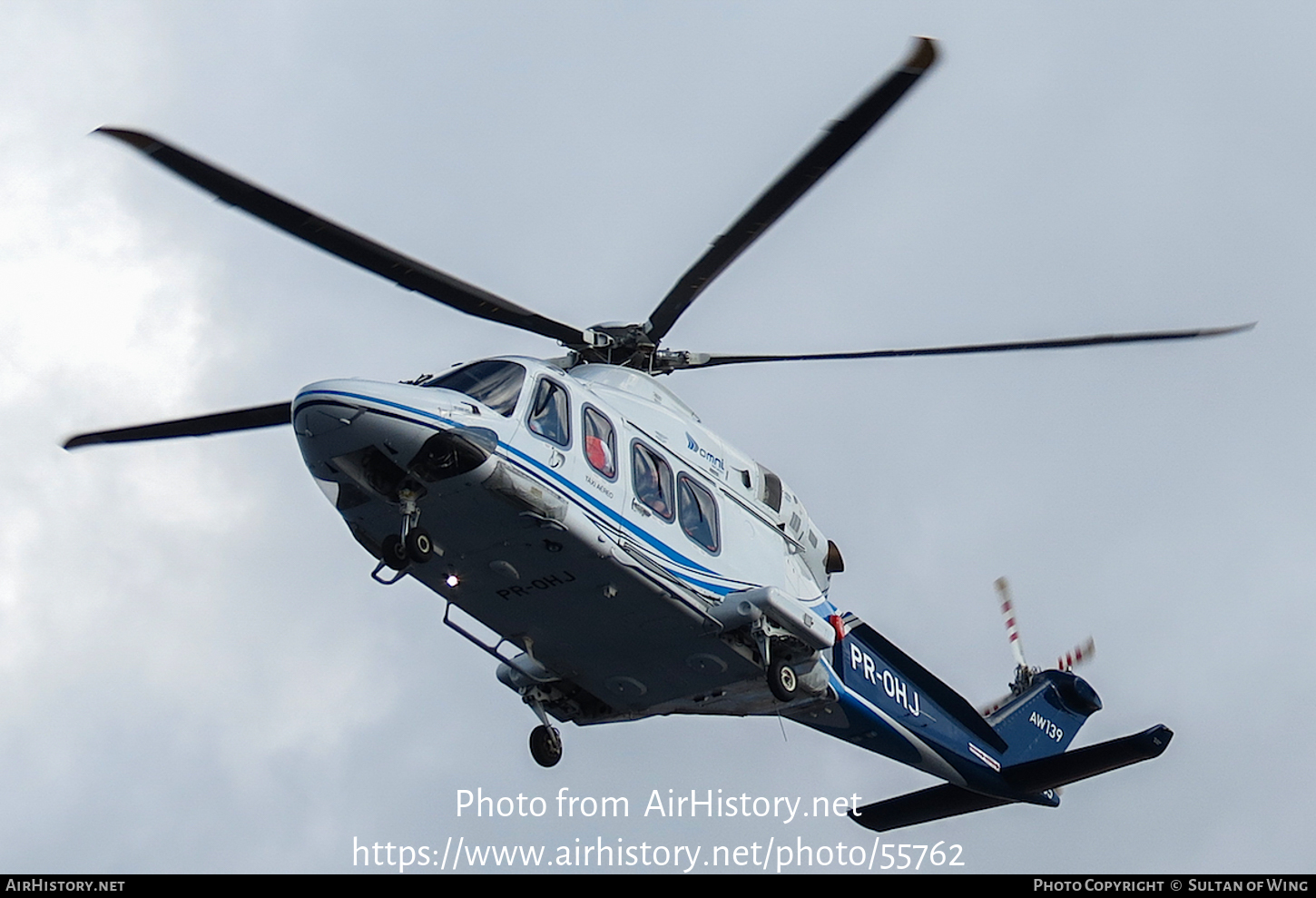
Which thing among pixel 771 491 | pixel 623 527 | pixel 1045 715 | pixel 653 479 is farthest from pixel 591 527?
pixel 1045 715

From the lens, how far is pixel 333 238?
14.7 meters

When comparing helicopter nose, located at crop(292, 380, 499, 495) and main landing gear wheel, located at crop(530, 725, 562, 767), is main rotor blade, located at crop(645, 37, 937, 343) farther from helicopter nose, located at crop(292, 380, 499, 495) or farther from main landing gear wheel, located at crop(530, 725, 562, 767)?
main landing gear wheel, located at crop(530, 725, 562, 767)

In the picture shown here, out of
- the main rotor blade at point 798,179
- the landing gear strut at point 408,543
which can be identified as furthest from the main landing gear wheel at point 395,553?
the main rotor blade at point 798,179

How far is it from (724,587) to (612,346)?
305cm

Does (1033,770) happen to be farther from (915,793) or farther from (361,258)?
(361,258)

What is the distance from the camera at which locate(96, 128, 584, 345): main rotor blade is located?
13.7 metres

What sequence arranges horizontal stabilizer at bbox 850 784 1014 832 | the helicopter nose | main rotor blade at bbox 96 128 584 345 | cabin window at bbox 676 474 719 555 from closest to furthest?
main rotor blade at bbox 96 128 584 345 → the helicopter nose → cabin window at bbox 676 474 719 555 → horizontal stabilizer at bbox 850 784 1014 832

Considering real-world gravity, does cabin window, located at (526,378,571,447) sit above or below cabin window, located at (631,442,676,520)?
above

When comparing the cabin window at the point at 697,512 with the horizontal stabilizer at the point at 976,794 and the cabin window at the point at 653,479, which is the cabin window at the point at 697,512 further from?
the horizontal stabilizer at the point at 976,794

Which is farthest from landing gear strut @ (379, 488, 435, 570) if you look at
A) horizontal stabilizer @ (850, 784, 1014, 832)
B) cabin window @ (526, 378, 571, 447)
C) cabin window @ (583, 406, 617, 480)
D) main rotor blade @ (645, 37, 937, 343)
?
horizontal stabilizer @ (850, 784, 1014, 832)

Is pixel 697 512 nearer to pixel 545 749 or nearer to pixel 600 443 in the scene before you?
pixel 600 443

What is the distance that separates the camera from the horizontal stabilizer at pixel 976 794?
732 inches

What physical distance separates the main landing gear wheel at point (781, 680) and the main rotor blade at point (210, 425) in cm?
564

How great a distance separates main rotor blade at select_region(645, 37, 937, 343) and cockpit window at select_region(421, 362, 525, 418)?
7.19 feet
